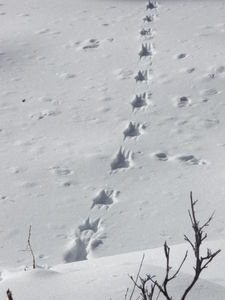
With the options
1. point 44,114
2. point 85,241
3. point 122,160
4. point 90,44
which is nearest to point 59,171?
point 122,160

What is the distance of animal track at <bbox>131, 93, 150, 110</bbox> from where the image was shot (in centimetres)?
549

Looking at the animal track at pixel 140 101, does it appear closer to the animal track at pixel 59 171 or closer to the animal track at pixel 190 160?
the animal track at pixel 190 160

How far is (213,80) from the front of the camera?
5.90 meters

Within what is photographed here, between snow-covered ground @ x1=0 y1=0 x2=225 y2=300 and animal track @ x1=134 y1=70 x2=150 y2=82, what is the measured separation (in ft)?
0.04

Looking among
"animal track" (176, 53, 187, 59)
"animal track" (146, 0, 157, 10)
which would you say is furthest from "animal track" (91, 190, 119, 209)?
"animal track" (146, 0, 157, 10)

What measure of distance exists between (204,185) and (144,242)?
81 cm

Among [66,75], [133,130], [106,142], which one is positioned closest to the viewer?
[106,142]

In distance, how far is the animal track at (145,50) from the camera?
264 inches

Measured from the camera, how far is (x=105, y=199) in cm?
412

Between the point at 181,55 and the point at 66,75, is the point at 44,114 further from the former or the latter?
the point at 181,55

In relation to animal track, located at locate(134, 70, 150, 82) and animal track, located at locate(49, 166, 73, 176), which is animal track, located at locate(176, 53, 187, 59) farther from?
animal track, located at locate(49, 166, 73, 176)

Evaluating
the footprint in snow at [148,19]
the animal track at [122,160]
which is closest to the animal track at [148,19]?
the footprint in snow at [148,19]

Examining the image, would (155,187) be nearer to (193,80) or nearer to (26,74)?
(193,80)

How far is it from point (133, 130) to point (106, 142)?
1.11 ft
